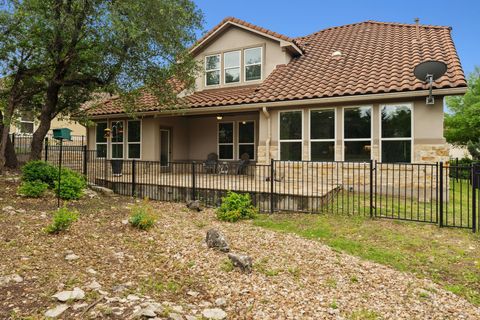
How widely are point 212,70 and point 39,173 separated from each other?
866cm

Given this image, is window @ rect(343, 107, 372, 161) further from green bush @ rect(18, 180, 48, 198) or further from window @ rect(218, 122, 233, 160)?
green bush @ rect(18, 180, 48, 198)

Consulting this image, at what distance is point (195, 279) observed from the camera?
423cm

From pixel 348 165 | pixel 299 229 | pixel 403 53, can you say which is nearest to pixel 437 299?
pixel 299 229

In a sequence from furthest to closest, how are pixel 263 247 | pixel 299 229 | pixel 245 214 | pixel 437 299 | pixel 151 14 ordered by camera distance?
pixel 151 14
pixel 245 214
pixel 299 229
pixel 263 247
pixel 437 299

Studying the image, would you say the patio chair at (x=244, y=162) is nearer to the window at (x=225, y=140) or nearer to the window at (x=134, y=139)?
the window at (x=225, y=140)

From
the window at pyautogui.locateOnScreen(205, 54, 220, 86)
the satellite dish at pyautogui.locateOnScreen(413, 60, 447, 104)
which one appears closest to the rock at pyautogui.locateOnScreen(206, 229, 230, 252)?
the satellite dish at pyautogui.locateOnScreen(413, 60, 447, 104)

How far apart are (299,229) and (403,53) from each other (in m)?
8.54

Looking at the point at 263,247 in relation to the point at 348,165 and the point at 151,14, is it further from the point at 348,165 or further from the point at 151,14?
the point at 151,14

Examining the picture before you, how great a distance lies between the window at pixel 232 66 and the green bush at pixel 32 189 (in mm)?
8748

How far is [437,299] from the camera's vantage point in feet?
12.6

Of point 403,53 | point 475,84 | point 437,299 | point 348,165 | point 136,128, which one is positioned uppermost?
point 475,84

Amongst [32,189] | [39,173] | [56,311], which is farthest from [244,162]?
[56,311]

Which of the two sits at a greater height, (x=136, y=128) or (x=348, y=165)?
(x=136, y=128)

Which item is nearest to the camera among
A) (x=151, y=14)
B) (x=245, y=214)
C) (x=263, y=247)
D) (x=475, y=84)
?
(x=263, y=247)
